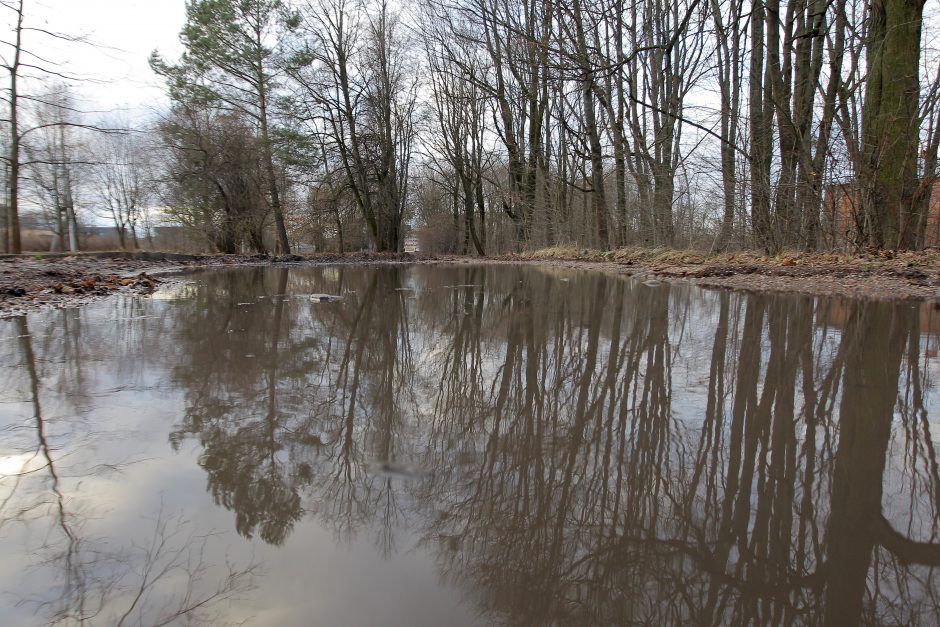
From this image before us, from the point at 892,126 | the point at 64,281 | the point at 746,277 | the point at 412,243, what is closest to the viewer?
the point at 892,126

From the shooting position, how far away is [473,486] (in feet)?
5.89

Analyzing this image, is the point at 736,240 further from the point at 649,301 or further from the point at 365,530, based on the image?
the point at 365,530

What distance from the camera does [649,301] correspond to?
6.41 m

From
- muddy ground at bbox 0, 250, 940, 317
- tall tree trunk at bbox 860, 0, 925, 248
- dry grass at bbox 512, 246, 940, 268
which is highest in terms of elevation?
tall tree trunk at bbox 860, 0, 925, 248

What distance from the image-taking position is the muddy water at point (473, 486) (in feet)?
4.12

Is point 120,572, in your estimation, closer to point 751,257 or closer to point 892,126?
point 892,126

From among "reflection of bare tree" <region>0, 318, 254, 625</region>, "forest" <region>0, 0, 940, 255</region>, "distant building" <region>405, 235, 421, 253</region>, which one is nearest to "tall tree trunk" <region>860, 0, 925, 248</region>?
"forest" <region>0, 0, 940, 255</region>

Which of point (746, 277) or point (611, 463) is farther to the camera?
point (746, 277)

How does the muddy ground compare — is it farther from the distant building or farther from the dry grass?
the distant building

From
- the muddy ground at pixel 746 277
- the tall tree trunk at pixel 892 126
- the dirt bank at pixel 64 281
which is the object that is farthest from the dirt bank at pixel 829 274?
the dirt bank at pixel 64 281

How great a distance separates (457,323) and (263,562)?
3958mm

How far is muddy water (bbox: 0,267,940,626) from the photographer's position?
126 cm

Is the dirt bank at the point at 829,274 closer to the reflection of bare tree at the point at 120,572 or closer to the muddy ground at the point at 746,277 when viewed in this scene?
the muddy ground at the point at 746,277

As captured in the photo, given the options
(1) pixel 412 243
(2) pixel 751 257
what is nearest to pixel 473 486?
(2) pixel 751 257
